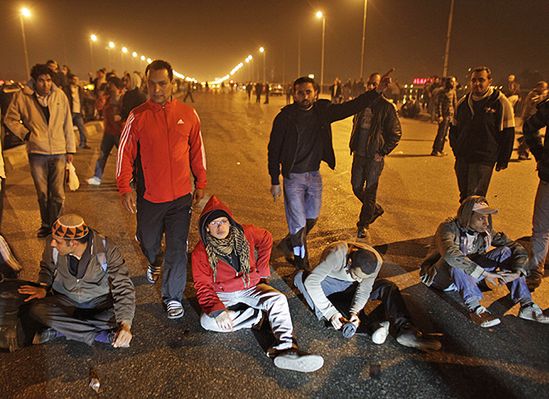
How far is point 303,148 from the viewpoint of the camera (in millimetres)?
4598

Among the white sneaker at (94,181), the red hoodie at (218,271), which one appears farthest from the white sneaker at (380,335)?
the white sneaker at (94,181)

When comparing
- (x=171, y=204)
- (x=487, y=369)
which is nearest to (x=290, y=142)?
(x=171, y=204)

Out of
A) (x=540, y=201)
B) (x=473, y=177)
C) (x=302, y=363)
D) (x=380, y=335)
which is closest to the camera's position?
(x=302, y=363)

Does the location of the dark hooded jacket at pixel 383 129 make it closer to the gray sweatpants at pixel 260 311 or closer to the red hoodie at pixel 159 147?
the red hoodie at pixel 159 147

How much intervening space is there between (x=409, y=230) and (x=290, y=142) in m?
2.44

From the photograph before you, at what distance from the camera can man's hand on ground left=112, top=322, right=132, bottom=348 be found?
3322 millimetres

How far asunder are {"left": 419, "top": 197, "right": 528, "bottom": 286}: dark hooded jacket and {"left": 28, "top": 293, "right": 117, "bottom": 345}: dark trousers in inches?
111

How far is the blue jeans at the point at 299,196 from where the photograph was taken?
15.3 ft

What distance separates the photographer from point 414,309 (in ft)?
13.2

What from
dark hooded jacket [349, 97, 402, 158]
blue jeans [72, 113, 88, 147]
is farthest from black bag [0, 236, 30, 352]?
blue jeans [72, 113, 88, 147]

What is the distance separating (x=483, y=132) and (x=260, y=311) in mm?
3235

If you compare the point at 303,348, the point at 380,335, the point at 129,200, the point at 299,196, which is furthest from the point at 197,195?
the point at 380,335

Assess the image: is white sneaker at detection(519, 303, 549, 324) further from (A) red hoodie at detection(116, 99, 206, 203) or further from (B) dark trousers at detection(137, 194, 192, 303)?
(A) red hoodie at detection(116, 99, 206, 203)

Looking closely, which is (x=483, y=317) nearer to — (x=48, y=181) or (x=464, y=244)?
(x=464, y=244)
